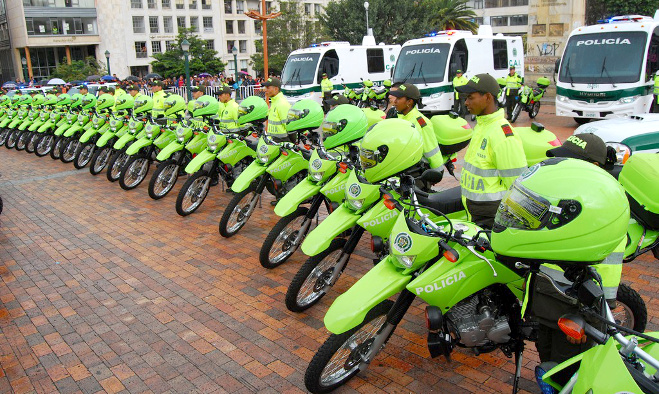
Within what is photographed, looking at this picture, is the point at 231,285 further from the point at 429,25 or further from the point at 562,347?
the point at 429,25

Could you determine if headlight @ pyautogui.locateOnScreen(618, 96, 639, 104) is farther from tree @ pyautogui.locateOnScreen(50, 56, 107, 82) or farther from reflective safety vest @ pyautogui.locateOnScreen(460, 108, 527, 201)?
tree @ pyautogui.locateOnScreen(50, 56, 107, 82)

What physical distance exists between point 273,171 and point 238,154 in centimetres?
125

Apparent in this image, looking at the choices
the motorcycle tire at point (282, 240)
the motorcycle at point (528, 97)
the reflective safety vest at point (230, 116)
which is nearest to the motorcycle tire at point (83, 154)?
the reflective safety vest at point (230, 116)


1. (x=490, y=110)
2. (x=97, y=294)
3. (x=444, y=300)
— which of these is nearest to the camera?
(x=444, y=300)

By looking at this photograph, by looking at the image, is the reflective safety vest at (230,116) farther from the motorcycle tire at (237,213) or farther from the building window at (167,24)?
the building window at (167,24)

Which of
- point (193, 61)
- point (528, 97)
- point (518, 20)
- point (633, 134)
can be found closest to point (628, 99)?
point (528, 97)

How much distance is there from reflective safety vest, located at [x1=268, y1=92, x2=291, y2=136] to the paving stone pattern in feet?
4.22

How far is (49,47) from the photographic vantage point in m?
52.1

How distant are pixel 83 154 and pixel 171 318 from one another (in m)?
8.30

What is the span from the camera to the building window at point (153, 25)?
172ft

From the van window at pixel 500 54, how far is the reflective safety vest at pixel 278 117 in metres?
14.1

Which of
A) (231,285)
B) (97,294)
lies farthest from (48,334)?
(231,285)

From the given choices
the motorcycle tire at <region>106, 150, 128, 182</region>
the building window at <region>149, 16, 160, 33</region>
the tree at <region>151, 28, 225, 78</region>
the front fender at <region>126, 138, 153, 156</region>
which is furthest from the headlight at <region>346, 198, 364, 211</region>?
the building window at <region>149, 16, 160, 33</region>

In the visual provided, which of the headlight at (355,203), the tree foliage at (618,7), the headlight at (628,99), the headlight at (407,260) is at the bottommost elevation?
the headlight at (407,260)
